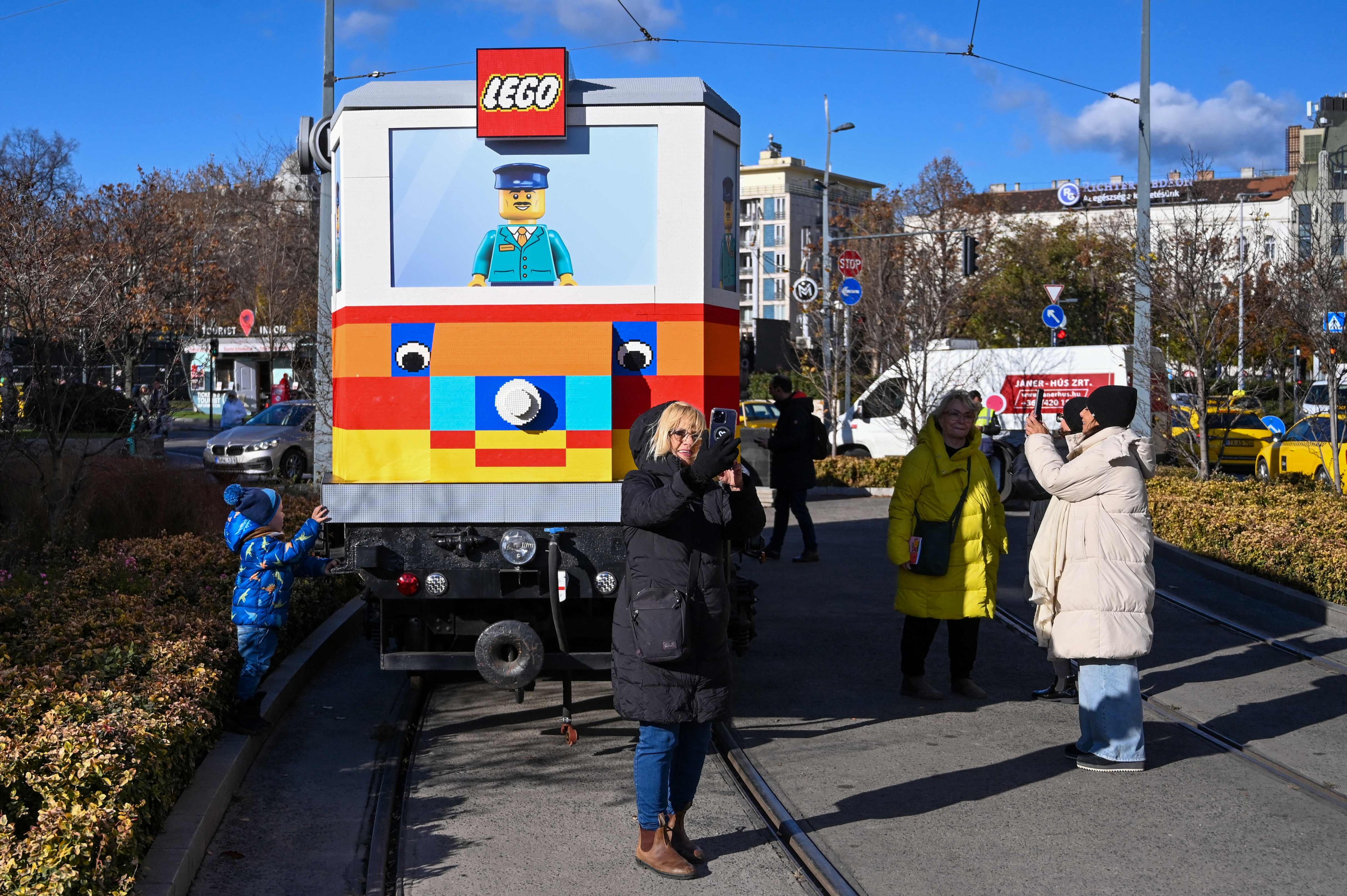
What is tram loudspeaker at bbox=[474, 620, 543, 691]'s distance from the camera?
614cm

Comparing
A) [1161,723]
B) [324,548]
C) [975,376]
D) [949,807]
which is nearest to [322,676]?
[324,548]

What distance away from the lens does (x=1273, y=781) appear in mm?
5980

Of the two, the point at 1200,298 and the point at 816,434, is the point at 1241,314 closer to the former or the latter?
the point at 1200,298

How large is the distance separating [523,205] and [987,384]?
20958mm

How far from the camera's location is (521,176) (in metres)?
6.45

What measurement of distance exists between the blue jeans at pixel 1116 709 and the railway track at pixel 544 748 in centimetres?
164

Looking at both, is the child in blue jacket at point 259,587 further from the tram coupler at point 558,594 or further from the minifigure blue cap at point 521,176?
the minifigure blue cap at point 521,176

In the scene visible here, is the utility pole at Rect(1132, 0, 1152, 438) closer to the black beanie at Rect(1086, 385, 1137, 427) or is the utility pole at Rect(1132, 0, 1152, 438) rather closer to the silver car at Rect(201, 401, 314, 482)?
the black beanie at Rect(1086, 385, 1137, 427)

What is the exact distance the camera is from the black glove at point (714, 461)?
174 inches

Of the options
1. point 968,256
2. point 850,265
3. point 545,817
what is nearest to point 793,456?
point 545,817

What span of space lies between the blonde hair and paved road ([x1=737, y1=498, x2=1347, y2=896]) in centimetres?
176

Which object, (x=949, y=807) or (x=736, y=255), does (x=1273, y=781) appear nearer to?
(x=949, y=807)

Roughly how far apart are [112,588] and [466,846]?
435 centimetres

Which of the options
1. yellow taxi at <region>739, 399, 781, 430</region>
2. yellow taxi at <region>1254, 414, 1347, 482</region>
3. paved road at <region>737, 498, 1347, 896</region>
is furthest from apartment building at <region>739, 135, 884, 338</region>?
paved road at <region>737, 498, 1347, 896</region>
